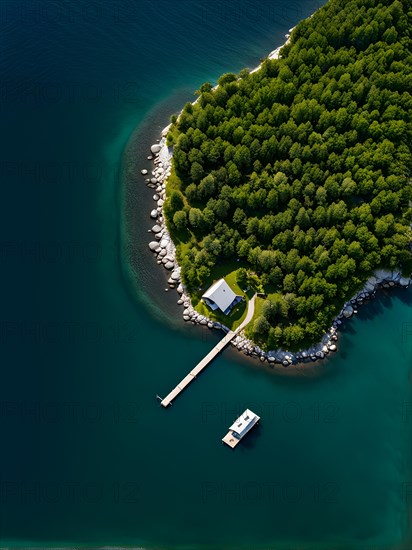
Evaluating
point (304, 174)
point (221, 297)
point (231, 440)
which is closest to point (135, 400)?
point (231, 440)

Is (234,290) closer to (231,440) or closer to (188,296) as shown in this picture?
(188,296)

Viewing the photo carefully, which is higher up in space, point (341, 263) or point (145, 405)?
point (341, 263)

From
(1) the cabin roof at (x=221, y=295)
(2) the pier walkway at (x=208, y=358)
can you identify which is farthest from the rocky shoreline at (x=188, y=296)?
(1) the cabin roof at (x=221, y=295)

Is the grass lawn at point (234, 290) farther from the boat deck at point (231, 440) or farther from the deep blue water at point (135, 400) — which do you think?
the boat deck at point (231, 440)

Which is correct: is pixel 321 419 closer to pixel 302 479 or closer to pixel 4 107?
pixel 302 479

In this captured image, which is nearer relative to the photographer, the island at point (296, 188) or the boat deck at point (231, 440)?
the boat deck at point (231, 440)

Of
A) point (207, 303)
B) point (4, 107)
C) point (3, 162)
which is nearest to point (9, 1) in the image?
point (4, 107)

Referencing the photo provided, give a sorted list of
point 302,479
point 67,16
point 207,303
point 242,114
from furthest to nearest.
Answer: point 67,16 → point 242,114 → point 207,303 → point 302,479

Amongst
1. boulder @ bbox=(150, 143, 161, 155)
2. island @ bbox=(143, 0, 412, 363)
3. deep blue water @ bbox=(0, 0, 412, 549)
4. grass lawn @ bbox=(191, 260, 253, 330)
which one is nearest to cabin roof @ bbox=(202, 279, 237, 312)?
island @ bbox=(143, 0, 412, 363)
